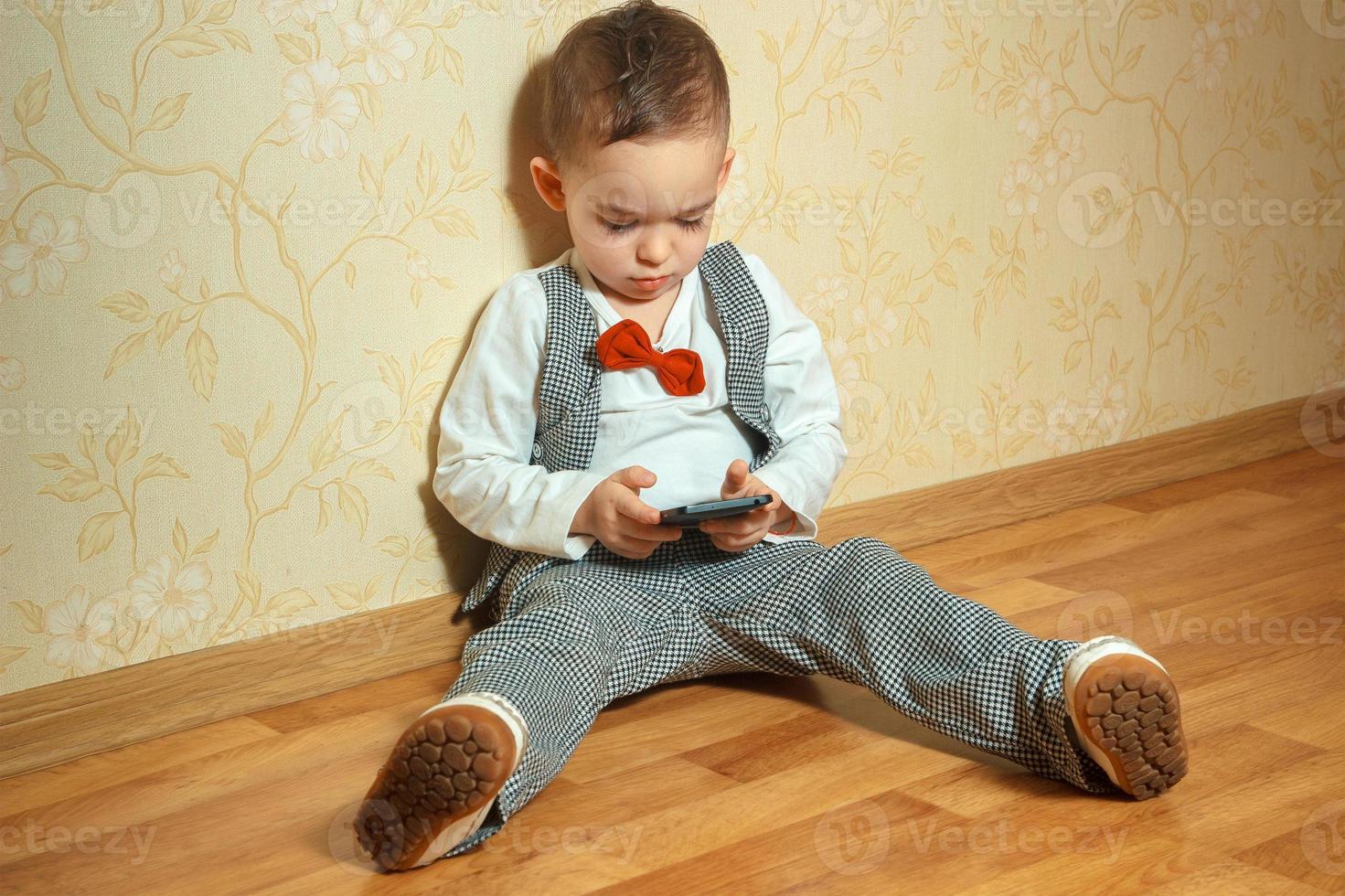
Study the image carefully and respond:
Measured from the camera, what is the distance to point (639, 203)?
1223 mm

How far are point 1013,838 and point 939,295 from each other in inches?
34.4

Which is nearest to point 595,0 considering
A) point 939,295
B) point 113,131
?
point 113,131

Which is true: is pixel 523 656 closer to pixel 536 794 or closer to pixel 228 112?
pixel 536 794

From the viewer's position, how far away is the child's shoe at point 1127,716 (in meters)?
0.97

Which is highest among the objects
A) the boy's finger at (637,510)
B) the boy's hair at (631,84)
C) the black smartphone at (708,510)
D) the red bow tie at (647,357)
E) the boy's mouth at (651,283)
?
the boy's hair at (631,84)

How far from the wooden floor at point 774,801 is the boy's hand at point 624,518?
0.17 metres

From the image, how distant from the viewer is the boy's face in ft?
3.97

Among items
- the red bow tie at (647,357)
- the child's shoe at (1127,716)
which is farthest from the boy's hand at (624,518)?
the child's shoe at (1127,716)

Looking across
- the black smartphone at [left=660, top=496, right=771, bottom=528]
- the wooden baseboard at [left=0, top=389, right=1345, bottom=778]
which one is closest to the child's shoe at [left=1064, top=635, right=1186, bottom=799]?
the black smartphone at [left=660, top=496, right=771, bottom=528]

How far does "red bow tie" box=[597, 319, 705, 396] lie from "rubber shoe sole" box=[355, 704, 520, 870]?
0.44 m

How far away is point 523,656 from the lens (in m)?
1.09

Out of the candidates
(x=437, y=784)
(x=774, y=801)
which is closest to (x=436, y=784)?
(x=437, y=784)

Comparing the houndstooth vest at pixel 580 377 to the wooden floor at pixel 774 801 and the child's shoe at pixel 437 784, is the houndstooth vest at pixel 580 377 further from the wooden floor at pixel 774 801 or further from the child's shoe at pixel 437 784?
the child's shoe at pixel 437 784

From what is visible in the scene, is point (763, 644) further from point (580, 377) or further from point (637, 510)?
point (580, 377)
